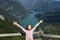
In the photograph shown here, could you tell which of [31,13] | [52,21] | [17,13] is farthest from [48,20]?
[17,13]

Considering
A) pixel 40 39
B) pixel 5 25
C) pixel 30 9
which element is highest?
pixel 30 9

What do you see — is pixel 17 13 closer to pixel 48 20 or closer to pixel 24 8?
pixel 24 8

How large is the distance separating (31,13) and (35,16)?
13 centimetres

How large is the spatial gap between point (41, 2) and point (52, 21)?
0.53 meters

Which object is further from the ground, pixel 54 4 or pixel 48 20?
pixel 54 4

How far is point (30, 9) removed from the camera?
526 centimetres

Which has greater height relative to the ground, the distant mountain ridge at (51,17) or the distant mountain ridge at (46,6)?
the distant mountain ridge at (46,6)

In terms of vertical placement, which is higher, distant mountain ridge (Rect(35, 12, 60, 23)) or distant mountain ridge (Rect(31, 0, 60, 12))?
distant mountain ridge (Rect(31, 0, 60, 12))

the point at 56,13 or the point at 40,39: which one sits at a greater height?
the point at 56,13

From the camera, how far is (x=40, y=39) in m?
5.13

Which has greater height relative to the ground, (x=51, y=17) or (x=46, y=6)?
(x=46, y=6)

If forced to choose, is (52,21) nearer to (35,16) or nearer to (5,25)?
(35,16)

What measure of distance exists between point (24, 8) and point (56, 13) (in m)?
0.79

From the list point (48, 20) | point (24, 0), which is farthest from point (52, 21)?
point (24, 0)
